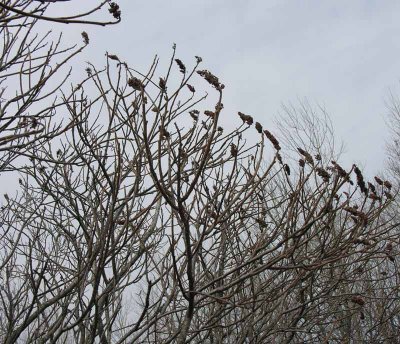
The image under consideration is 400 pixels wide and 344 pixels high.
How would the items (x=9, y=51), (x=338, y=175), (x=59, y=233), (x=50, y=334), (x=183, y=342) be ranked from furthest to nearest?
(x=59, y=233)
(x=9, y=51)
(x=50, y=334)
(x=183, y=342)
(x=338, y=175)

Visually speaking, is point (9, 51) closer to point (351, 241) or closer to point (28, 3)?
point (28, 3)

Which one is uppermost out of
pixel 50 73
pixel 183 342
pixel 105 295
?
pixel 50 73

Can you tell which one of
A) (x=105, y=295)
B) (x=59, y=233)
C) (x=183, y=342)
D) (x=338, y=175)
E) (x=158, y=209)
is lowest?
(x=183, y=342)

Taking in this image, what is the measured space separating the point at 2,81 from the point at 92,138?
779mm

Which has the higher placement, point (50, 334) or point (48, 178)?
point (48, 178)

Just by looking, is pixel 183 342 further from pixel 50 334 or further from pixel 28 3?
pixel 28 3

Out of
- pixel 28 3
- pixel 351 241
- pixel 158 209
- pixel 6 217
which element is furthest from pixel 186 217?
pixel 6 217

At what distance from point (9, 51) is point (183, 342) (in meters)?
2.35

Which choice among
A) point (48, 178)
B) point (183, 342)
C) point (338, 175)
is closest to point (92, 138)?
point (48, 178)

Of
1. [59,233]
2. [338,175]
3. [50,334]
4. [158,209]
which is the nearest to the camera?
[338,175]

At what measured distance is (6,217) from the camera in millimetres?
4344

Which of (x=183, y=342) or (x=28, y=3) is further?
(x=28, y=3)

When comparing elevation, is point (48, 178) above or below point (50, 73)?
below

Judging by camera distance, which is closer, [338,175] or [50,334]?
[338,175]
